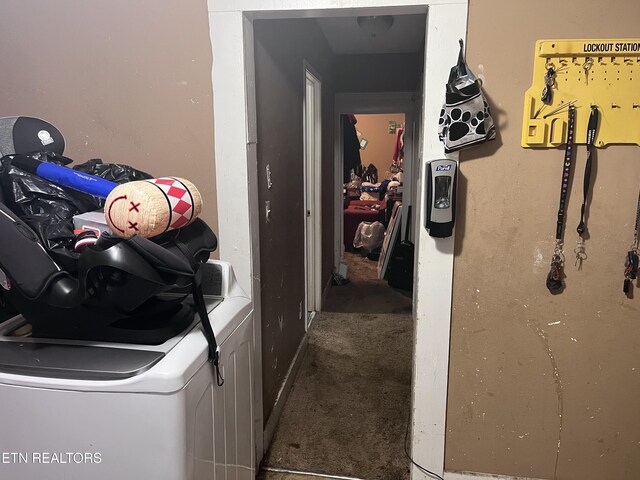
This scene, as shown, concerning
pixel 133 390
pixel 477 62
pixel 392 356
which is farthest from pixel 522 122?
pixel 392 356

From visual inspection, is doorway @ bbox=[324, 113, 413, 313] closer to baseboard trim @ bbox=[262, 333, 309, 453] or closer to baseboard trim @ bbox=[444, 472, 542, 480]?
baseboard trim @ bbox=[262, 333, 309, 453]

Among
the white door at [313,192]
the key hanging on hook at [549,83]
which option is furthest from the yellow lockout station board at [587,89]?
the white door at [313,192]

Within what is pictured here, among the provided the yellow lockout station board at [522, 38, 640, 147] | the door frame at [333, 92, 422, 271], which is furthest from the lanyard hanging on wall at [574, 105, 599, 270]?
the door frame at [333, 92, 422, 271]

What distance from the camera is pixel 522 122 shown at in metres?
1.63

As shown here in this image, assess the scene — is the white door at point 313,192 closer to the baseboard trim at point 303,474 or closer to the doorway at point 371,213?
the doorway at point 371,213

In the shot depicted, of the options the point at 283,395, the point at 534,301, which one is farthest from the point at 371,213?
the point at 534,301

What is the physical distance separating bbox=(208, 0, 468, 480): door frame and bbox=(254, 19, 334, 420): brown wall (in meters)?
0.23

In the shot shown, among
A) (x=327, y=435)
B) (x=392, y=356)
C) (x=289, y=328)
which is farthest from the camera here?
(x=392, y=356)

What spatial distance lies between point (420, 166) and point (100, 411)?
1.31 m

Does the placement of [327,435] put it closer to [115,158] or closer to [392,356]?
[392,356]

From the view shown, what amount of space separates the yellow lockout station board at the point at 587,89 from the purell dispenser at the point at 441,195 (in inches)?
11.9

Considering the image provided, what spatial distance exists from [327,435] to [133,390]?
1662mm

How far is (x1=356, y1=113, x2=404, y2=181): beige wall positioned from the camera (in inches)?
311

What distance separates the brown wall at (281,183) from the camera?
2.12 m
